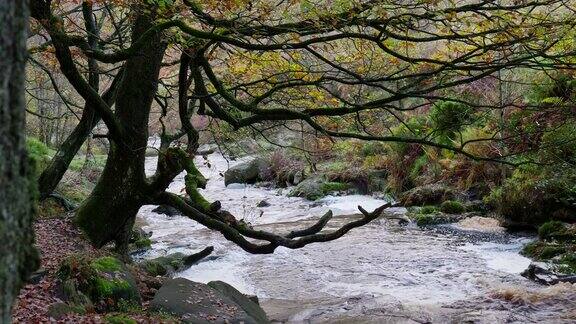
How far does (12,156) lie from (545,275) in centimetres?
856

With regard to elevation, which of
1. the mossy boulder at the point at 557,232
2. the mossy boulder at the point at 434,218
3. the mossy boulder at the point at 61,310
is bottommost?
the mossy boulder at the point at 61,310

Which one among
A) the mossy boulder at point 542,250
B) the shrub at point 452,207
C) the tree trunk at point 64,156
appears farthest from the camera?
the shrub at point 452,207

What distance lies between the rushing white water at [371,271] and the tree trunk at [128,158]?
2.92 feet

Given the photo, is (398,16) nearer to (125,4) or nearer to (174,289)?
(125,4)

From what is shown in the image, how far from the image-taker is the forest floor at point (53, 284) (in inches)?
156

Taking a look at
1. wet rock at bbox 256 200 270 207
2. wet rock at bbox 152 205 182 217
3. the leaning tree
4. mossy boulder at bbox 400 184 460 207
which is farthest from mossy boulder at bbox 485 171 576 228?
wet rock at bbox 152 205 182 217

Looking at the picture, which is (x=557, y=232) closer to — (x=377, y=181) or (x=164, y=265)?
(x=164, y=265)

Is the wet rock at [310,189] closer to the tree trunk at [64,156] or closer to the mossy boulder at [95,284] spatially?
the tree trunk at [64,156]

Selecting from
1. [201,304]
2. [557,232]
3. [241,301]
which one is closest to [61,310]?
[201,304]

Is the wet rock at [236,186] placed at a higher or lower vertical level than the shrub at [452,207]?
higher

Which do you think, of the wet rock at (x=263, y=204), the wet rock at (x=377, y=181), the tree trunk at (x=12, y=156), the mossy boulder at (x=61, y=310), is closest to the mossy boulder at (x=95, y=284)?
the mossy boulder at (x=61, y=310)

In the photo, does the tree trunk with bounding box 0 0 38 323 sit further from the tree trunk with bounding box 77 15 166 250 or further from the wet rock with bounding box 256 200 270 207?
the wet rock with bounding box 256 200 270 207

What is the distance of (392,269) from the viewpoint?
32.3 feet

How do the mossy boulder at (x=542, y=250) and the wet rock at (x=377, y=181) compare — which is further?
the wet rock at (x=377, y=181)
